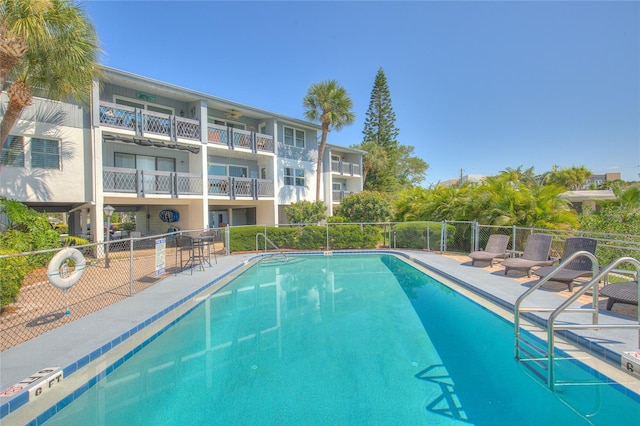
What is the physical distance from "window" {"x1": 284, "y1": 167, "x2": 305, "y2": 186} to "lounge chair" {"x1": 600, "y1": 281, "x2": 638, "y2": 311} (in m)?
18.1

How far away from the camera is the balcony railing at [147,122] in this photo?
13711 millimetres

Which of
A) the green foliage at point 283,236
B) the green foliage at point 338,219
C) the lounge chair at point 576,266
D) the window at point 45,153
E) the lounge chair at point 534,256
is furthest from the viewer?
the green foliage at point 338,219

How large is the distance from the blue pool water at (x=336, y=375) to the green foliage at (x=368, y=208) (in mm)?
10398

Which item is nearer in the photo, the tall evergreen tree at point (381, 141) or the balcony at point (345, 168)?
the balcony at point (345, 168)

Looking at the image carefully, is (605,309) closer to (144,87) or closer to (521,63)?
(521,63)

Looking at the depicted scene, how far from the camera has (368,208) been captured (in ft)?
59.0

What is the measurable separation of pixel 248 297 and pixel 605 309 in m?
7.81

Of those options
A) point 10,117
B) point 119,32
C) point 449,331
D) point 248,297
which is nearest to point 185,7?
point 119,32

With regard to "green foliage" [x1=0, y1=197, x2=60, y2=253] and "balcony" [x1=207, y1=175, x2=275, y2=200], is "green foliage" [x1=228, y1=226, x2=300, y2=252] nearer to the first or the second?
"balcony" [x1=207, y1=175, x2=275, y2=200]

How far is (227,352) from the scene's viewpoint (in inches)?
205

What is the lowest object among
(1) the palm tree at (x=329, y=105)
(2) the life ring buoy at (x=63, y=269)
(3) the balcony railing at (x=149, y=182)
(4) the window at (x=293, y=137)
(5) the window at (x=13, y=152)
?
(2) the life ring buoy at (x=63, y=269)

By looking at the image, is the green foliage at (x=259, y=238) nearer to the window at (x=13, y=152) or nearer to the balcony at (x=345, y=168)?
the window at (x=13, y=152)

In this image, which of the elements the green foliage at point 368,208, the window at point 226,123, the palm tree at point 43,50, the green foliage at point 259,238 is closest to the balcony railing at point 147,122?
the window at point 226,123

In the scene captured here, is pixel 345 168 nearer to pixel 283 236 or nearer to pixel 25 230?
pixel 283 236
